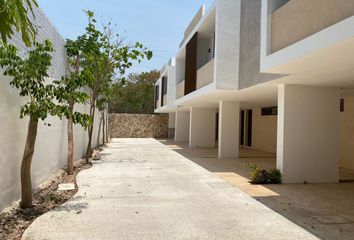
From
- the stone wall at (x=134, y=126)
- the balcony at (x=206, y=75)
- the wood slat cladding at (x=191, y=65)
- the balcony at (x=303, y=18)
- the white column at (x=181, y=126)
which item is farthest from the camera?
the stone wall at (x=134, y=126)

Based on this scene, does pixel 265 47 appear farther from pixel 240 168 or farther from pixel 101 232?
pixel 240 168

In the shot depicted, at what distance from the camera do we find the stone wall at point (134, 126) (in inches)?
1412

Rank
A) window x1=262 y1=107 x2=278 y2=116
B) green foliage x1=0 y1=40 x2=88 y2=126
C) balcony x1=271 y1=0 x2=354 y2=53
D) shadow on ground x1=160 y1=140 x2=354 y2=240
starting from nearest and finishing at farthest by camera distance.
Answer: balcony x1=271 y1=0 x2=354 y2=53
shadow on ground x1=160 y1=140 x2=354 y2=240
green foliage x1=0 y1=40 x2=88 y2=126
window x1=262 y1=107 x2=278 y2=116

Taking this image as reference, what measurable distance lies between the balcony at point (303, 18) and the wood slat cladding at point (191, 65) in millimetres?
8531

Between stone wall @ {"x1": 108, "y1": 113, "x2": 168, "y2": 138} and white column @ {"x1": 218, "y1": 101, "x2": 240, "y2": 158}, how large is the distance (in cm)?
2117

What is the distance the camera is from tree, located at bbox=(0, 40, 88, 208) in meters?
5.59

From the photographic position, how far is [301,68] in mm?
6844

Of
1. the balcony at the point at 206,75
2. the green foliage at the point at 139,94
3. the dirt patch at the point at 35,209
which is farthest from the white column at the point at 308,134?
the green foliage at the point at 139,94

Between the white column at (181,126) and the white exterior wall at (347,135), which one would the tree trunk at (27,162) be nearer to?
the white exterior wall at (347,135)

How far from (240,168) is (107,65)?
672cm

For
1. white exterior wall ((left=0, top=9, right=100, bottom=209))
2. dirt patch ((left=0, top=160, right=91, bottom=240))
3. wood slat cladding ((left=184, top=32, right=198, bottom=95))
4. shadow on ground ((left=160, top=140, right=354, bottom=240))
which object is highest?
wood slat cladding ((left=184, top=32, right=198, bottom=95))

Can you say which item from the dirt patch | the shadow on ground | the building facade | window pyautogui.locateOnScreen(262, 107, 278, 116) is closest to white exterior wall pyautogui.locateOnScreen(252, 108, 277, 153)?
window pyautogui.locateOnScreen(262, 107, 278, 116)

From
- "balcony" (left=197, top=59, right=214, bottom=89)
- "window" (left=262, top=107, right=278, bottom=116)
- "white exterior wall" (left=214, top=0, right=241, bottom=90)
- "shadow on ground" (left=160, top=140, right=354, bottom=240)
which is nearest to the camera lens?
"shadow on ground" (left=160, top=140, right=354, bottom=240)

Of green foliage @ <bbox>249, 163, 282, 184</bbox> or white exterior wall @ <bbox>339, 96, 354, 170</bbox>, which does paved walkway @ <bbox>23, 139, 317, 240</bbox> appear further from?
white exterior wall @ <bbox>339, 96, 354, 170</bbox>
